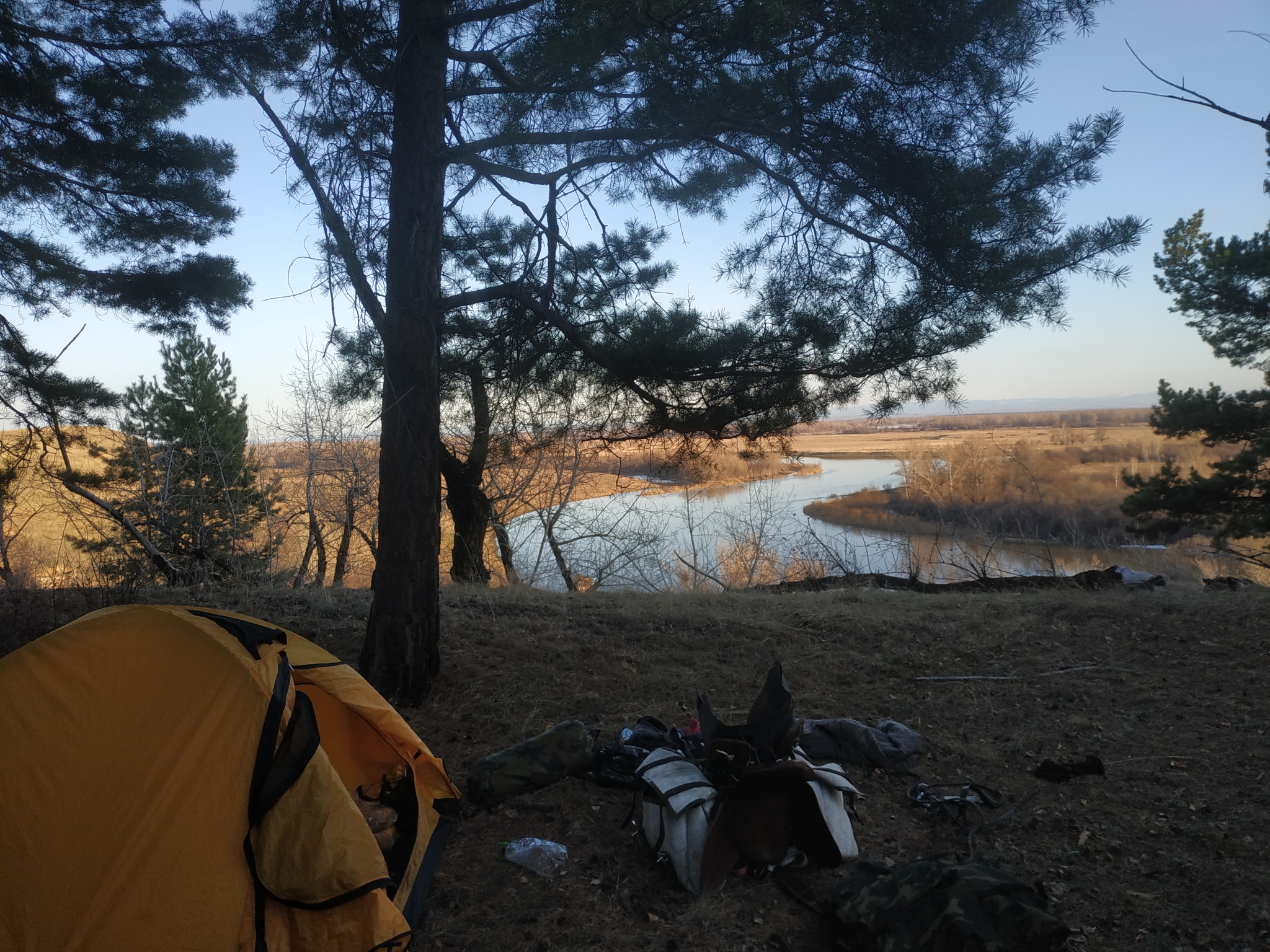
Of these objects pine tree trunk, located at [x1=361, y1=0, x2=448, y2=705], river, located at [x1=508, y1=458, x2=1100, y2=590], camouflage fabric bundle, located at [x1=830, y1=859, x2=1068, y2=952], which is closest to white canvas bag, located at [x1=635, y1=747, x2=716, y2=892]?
camouflage fabric bundle, located at [x1=830, y1=859, x2=1068, y2=952]

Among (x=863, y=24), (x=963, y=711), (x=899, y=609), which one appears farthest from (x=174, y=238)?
(x=899, y=609)

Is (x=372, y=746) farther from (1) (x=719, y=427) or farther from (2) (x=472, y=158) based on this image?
(2) (x=472, y=158)

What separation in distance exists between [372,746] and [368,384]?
12.5ft

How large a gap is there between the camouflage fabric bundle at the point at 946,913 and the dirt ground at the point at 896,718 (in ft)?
0.78

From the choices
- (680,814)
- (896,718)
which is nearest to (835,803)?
(680,814)

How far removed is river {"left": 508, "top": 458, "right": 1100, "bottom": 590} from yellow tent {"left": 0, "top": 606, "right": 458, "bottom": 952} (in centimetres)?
936

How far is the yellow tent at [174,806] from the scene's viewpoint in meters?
2.16

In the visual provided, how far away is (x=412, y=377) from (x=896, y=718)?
376cm

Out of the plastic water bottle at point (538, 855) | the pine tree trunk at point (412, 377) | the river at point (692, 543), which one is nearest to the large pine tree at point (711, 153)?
the pine tree trunk at point (412, 377)

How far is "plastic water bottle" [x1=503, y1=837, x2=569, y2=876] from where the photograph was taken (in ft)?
9.78

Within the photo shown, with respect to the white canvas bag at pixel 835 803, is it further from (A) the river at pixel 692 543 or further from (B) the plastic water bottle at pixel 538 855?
(A) the river at pixel 692 543

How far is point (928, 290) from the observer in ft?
14.5

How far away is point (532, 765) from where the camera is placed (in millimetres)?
3617

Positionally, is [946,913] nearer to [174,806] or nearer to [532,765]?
[532,765]
